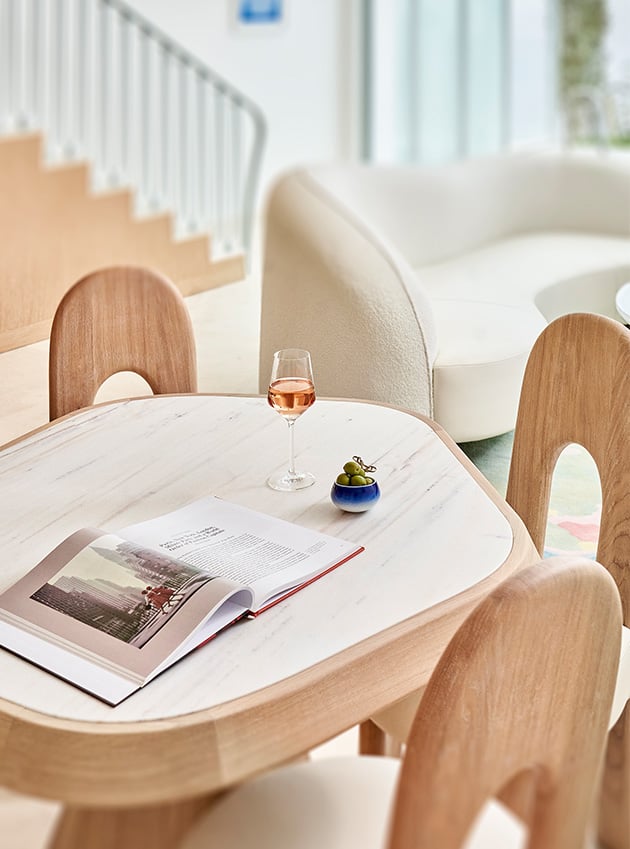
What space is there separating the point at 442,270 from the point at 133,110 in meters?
2.50

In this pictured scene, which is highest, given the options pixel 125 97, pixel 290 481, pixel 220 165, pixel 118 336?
pixel 125 97

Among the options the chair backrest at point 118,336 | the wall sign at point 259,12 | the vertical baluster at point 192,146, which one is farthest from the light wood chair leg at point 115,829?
the wall sign at point 259,12

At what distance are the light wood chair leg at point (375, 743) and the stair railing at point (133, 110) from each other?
3.96 meters

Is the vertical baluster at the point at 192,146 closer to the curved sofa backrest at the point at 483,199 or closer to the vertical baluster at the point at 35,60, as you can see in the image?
the vertical baluster at the point at 35,60

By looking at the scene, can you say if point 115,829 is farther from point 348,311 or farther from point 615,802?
point 348,311

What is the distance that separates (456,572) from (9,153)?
394 cm

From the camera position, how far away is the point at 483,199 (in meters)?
4.59

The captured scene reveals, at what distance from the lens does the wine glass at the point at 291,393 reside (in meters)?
1.45

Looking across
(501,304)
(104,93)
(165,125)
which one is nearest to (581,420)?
(501,304)

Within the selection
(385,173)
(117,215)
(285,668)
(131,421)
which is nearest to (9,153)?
(117,215)

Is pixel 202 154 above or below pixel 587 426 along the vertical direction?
above

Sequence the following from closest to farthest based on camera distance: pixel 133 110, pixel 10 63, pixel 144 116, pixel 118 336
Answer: pixel 118 336 → pixel 10 63 → pixel 144 116 → pixel 133 110

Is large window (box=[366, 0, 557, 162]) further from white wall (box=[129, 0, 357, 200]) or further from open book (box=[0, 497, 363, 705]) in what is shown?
open book (box=[0, 497, 363, 705])

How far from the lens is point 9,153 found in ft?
15.0
